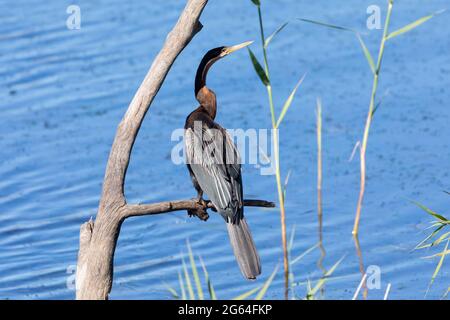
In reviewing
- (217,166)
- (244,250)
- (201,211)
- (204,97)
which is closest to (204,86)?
(204,97)

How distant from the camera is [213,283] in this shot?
645 cm

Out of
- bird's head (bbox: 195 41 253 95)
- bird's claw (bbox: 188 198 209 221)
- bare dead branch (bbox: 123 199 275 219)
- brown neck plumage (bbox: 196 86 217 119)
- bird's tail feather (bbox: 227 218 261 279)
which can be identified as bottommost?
bird's tail feather (bbox: 227 218 261 279)

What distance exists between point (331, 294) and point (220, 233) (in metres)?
1.16

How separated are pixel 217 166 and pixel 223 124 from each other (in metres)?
3.88

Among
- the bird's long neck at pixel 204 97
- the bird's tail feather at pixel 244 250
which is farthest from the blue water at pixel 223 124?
the bird's tail feather at pixel 244 250

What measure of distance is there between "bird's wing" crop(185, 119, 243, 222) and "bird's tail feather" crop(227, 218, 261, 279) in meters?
0.05

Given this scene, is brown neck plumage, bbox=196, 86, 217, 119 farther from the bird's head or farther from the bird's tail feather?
the bird's tail feather

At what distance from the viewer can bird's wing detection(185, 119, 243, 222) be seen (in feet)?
14.9

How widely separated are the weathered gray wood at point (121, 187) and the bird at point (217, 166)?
387 mm

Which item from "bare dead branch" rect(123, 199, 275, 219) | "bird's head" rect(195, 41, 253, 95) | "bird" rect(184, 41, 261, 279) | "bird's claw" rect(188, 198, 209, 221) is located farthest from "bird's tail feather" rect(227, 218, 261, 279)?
"bird's head" rect(195, 41, 253, 95)

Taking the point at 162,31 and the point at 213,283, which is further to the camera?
the point at 162,31

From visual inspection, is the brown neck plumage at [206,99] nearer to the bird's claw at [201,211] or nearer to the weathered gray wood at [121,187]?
the bird's claw at [201,211]

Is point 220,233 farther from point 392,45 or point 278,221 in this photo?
point 392,45

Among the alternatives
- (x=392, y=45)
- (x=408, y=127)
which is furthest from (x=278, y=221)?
(x=392, y=45)
